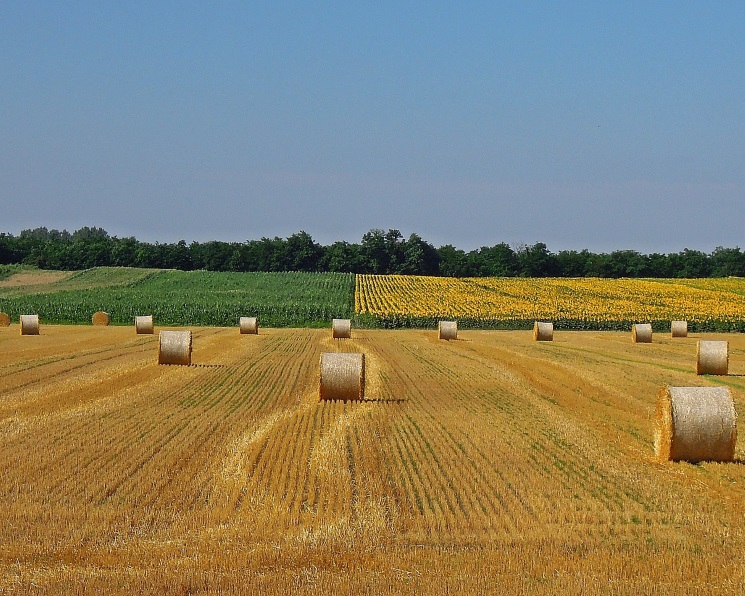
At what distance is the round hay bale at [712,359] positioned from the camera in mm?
28828

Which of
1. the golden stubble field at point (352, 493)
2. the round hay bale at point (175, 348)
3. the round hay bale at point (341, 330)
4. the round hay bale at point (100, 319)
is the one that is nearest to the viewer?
the golden stubble field at point (352, 493)

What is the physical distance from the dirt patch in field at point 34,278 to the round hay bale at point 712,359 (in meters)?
84.8

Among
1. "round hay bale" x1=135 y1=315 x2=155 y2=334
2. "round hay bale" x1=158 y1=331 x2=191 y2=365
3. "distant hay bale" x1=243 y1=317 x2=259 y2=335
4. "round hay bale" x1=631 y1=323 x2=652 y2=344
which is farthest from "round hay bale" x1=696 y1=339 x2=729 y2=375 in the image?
"round hay bale" x1=135 y1=315 x2=155 y2=334

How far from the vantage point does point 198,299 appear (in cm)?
7344

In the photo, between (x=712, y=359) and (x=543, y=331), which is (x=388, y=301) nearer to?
(x=543, y=331)

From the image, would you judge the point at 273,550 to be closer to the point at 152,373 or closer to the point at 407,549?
the point at 407,549

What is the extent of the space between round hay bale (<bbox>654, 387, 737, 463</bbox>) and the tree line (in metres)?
107

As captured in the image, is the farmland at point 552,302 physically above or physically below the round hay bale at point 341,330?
above

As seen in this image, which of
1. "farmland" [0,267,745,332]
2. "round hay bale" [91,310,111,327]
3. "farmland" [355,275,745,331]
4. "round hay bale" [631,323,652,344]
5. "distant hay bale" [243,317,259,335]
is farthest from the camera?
"farmland" [0,267,745,332]

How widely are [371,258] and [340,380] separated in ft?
351

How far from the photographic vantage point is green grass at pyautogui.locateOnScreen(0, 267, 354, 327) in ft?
206

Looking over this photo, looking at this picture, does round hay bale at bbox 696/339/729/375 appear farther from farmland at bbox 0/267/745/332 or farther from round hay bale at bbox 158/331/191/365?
farmland at bbox 0/267/745/332

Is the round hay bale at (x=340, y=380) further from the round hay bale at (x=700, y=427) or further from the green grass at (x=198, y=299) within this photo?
the green grass at (x=198, y=299)

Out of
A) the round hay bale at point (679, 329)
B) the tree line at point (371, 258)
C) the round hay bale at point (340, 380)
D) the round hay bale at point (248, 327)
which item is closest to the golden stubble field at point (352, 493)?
the round hay bale at point (340, 380)
